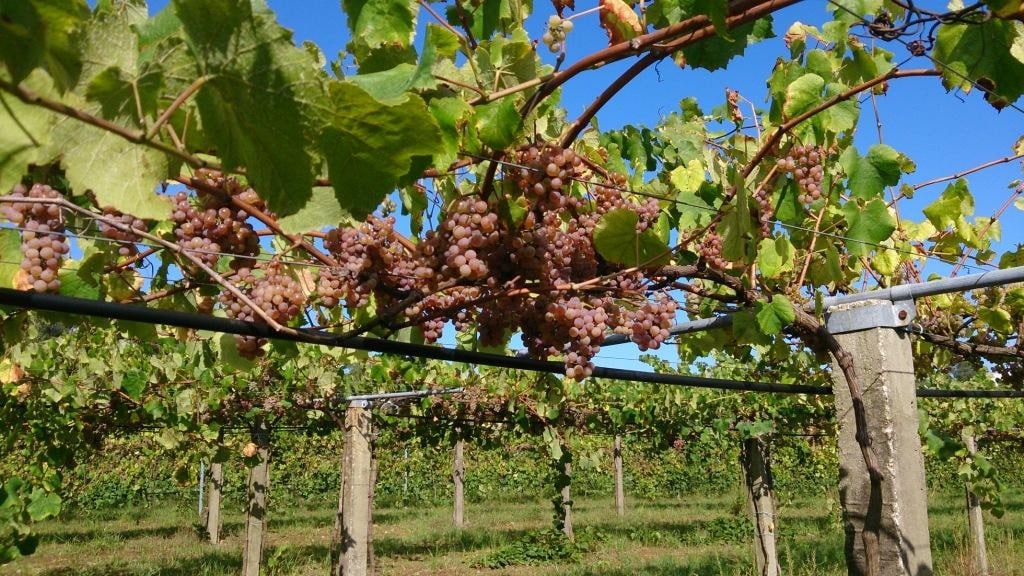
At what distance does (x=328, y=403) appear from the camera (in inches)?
336

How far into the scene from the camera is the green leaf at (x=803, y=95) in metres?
2.09

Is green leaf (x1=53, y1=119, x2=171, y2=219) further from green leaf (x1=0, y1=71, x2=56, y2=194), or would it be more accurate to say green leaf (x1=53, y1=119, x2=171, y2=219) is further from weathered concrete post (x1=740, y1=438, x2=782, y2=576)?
weathered concrete post (x1=740, y1=438, x2=782, y2=576)

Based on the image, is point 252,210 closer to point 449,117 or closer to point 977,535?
point 449,117

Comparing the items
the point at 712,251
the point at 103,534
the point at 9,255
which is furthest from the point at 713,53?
the point at 103,534

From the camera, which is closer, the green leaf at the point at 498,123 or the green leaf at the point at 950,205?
the green leaf at the point at 498,123

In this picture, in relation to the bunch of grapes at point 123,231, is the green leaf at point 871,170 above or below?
above

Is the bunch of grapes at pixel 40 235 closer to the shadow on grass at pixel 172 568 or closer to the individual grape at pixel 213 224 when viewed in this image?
the individual grape at pixel 213 224

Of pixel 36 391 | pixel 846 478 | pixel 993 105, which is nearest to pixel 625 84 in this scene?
pixel 993 105

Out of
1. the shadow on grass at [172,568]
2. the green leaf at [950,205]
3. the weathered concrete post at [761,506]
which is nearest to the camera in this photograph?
the green leaf at [950,205]

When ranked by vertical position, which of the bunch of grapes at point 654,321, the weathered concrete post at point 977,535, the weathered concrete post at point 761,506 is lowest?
the weathered concrete post at point 977,535

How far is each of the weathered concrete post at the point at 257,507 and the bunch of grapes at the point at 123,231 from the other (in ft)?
24.1

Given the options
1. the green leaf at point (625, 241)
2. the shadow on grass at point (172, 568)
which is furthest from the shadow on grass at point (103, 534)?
the green leaf at point (625, 241)

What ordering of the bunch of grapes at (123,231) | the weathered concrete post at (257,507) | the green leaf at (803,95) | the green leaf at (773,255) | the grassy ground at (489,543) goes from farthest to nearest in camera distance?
1. the grassy ground at (489,543)
2. the weathered concrete post at (257,507)
3. the green leaf at (773,255)
4. the green leaf at (803,95)
5. the bunch of grapes at (123,231)

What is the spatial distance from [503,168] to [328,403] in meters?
7.37
